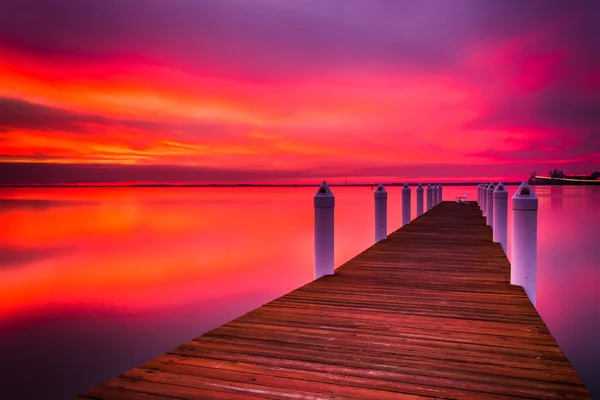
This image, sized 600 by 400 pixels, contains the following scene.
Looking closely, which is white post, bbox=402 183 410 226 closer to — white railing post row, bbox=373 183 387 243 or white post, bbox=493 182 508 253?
white railing post row, bbox=373 183 387 243

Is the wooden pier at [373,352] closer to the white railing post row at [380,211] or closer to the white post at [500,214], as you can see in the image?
the white post at [500,214]

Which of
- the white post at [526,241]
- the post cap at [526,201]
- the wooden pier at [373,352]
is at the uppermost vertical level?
the post cap at [526,201]

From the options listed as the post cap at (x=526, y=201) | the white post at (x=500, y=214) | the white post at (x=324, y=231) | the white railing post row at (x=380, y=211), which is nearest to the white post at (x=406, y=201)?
the white railing post row at (x=380, y=211)

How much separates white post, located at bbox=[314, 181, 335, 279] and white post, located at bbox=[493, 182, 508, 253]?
5.69 meters

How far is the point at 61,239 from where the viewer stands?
28797 millimetres

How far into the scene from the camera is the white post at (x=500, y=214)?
423 inches

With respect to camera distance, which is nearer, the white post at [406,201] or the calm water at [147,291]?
the calm water at [147,291]

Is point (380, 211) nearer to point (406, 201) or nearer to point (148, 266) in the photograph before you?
point (406, 201)

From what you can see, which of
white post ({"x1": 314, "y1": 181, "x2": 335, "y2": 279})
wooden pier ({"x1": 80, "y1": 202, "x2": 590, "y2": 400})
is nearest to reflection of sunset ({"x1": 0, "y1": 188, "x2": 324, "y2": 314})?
white post ({"x1": 314, "y1": 181, "x2": 335, "y2": 279})

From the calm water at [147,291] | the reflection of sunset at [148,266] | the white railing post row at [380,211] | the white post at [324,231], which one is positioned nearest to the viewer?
the white post at [324,231]

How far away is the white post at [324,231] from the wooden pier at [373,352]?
0.89 metres

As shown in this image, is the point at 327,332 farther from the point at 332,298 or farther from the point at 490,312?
the point at 490,312

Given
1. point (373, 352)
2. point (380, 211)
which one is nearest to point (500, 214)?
point (380, 211)

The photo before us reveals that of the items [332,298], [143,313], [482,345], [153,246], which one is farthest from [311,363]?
[153,246]
